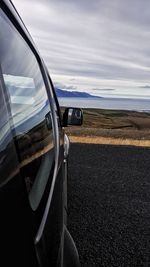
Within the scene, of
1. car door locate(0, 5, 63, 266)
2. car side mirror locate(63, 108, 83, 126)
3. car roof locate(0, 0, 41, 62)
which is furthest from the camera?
car side mirror locate(63, 108, 83, 126)

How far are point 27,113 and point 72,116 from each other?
84.9 inches

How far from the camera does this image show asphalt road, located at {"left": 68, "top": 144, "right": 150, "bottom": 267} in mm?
3727

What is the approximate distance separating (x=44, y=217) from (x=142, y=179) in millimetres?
5811

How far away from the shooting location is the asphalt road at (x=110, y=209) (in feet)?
12.2

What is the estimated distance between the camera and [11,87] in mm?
1438

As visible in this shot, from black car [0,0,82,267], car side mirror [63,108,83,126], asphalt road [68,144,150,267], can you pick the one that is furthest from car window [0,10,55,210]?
asphalt road [68,144,150,267]

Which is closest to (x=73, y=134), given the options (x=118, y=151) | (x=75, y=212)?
(x=118, y=151)

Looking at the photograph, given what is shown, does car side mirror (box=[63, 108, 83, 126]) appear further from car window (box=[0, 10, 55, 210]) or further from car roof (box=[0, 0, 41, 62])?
car roof (box=[0, 0, 41, 62])

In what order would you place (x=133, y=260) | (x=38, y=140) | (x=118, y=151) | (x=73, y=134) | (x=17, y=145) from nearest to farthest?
1. (x=17, y=145)
2. (x=38, y=140)
3. (x=133, y=260)
4. (x=118, y=151)
5. (x=73, y=134)

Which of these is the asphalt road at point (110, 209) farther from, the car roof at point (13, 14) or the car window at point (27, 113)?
the car roof at point (13, 14)

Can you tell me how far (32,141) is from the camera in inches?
63.3

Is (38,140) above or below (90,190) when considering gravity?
above

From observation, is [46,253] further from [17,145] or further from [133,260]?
[133,260]

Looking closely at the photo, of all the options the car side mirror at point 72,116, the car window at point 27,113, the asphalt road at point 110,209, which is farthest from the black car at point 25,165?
the asphalt road at point 110,209
